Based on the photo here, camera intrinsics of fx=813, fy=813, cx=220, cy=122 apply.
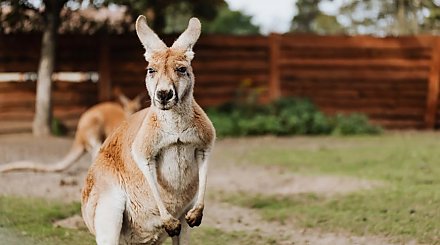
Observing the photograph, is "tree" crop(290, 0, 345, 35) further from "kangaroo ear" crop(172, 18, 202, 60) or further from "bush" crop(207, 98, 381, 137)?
"kangaroo ear" crop(172, 18, 202, 60)

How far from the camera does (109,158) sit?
4.16 m

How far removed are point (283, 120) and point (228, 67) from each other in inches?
64.3

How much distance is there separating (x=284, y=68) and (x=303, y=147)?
3476 millimetres

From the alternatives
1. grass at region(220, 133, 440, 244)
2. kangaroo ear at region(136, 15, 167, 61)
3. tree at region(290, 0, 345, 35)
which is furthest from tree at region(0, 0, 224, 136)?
tree at region(290, 0, 345, 35)

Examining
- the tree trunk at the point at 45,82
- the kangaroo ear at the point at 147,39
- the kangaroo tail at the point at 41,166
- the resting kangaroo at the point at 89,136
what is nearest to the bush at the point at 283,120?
the tree trunk at the point at 45,82

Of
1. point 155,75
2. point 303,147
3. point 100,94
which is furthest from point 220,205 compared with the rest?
point 100,94

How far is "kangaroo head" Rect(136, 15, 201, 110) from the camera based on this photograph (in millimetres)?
3586

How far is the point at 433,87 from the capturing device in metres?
15.8

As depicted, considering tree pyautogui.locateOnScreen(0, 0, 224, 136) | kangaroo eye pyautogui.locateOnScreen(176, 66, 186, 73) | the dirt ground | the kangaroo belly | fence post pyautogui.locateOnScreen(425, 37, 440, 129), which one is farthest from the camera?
fence post pyautogui.locateOnScreen(425, 37, 440, 129)

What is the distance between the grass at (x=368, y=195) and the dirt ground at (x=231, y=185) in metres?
0.21

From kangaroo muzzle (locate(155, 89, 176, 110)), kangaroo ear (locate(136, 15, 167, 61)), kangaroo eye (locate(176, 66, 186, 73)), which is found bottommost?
kangaroo muzzle (locate(155, 89, 176, 110))

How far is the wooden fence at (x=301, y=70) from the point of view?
47.1 ft

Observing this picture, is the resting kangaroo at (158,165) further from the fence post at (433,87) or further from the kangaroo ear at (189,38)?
the fence post at (433,87)

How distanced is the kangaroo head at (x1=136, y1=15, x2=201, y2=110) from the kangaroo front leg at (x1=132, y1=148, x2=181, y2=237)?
276mm
